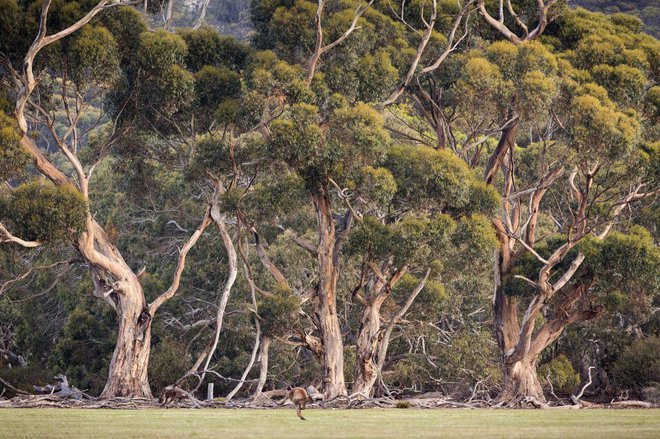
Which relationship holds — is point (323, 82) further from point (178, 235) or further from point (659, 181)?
point (178, 235)

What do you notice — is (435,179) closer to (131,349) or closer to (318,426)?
(131,349)

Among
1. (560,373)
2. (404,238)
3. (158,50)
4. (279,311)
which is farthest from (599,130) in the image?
(158,50)

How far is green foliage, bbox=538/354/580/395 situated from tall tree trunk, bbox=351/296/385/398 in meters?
8.47

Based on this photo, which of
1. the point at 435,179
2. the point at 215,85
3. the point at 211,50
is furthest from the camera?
the point at 211,50

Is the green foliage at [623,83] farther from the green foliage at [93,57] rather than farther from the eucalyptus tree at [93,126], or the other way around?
the green foliage at [93,57]

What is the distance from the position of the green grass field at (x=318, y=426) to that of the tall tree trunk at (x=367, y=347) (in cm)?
1021

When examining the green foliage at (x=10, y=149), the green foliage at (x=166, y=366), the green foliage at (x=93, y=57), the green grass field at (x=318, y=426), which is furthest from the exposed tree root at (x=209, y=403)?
the green foliage at (x=93, y=57)

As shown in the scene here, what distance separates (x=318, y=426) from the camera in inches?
669

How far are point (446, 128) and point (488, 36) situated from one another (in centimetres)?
331

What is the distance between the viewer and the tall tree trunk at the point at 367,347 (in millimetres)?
30953

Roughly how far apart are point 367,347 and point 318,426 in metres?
14.1

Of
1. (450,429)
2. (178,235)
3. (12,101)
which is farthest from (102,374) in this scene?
(450,429)

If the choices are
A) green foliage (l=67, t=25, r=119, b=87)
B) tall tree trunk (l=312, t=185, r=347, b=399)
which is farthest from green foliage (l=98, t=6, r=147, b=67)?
tall tree trunk (l=312, t=185, r=347, b=399)

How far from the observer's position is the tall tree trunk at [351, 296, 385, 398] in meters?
31.0
